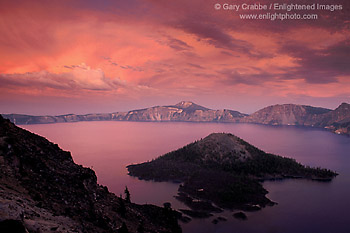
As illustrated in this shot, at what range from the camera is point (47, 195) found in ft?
163

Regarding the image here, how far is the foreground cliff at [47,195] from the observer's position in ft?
108

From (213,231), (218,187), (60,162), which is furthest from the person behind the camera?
(218,187)

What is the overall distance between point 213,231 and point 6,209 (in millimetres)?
127743

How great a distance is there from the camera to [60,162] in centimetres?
7338

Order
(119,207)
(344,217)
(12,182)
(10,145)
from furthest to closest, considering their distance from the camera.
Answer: (344,217), (119,207), (10,145), (12,182)

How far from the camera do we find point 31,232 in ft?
91.5

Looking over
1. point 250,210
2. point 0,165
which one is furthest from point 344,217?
point 0,165

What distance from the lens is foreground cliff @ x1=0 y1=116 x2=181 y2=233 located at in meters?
33.1

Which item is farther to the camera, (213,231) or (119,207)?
(213,231)

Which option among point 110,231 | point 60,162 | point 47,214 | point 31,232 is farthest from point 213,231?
point 31,232

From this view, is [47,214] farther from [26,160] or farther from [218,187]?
[218,187]

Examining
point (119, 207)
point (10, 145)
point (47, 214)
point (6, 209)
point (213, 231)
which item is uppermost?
point (10, 145)

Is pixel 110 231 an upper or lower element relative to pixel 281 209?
upper

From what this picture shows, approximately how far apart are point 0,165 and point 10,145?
8354mm
